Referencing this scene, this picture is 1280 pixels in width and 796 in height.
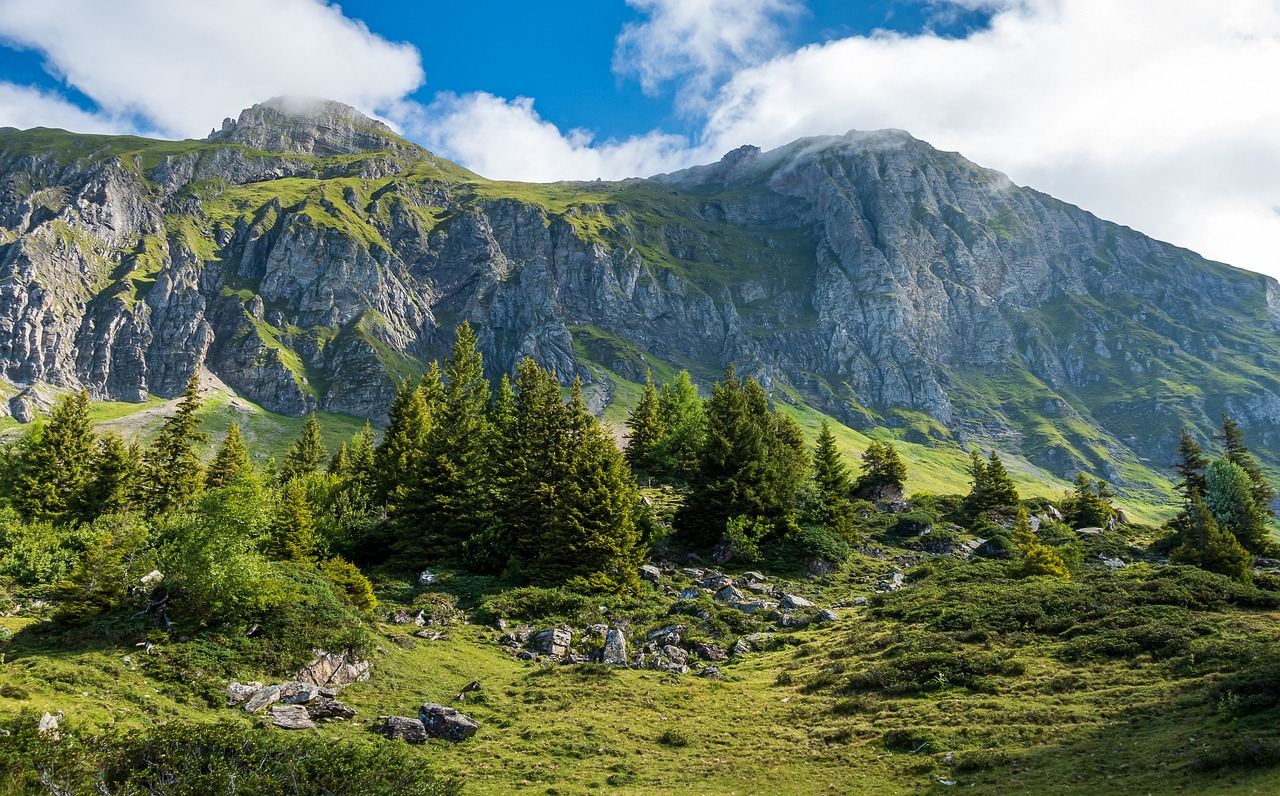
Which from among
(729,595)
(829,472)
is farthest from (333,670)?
(829,472)

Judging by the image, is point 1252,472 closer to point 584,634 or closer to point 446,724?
point 584,634

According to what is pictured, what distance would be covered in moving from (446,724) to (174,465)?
56841mm

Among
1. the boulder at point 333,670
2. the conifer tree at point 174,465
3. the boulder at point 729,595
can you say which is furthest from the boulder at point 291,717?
the conifer tree at point 174,465

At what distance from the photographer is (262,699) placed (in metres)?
23.5

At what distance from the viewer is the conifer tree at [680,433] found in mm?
78062

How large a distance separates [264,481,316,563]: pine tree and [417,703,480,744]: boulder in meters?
21.0

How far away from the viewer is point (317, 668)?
26.5 metres

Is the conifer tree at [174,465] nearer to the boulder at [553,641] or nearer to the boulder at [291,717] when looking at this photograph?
the boulder at [553,641]

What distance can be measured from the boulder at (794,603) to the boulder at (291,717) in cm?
3034

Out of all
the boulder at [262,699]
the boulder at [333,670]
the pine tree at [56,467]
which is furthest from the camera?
the pine tree at [56,467]

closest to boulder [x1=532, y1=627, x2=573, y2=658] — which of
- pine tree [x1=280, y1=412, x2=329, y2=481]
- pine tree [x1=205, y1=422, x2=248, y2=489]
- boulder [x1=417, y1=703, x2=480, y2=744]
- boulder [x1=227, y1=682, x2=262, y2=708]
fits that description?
boulder [x1=417, y1=703, x2=480, y2=744]

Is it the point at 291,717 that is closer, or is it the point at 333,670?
the point at 291,717

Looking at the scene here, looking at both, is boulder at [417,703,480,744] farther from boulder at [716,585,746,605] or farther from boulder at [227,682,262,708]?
boulder at [716,585,746,605]

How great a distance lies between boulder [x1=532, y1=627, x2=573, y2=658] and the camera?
117 feet
